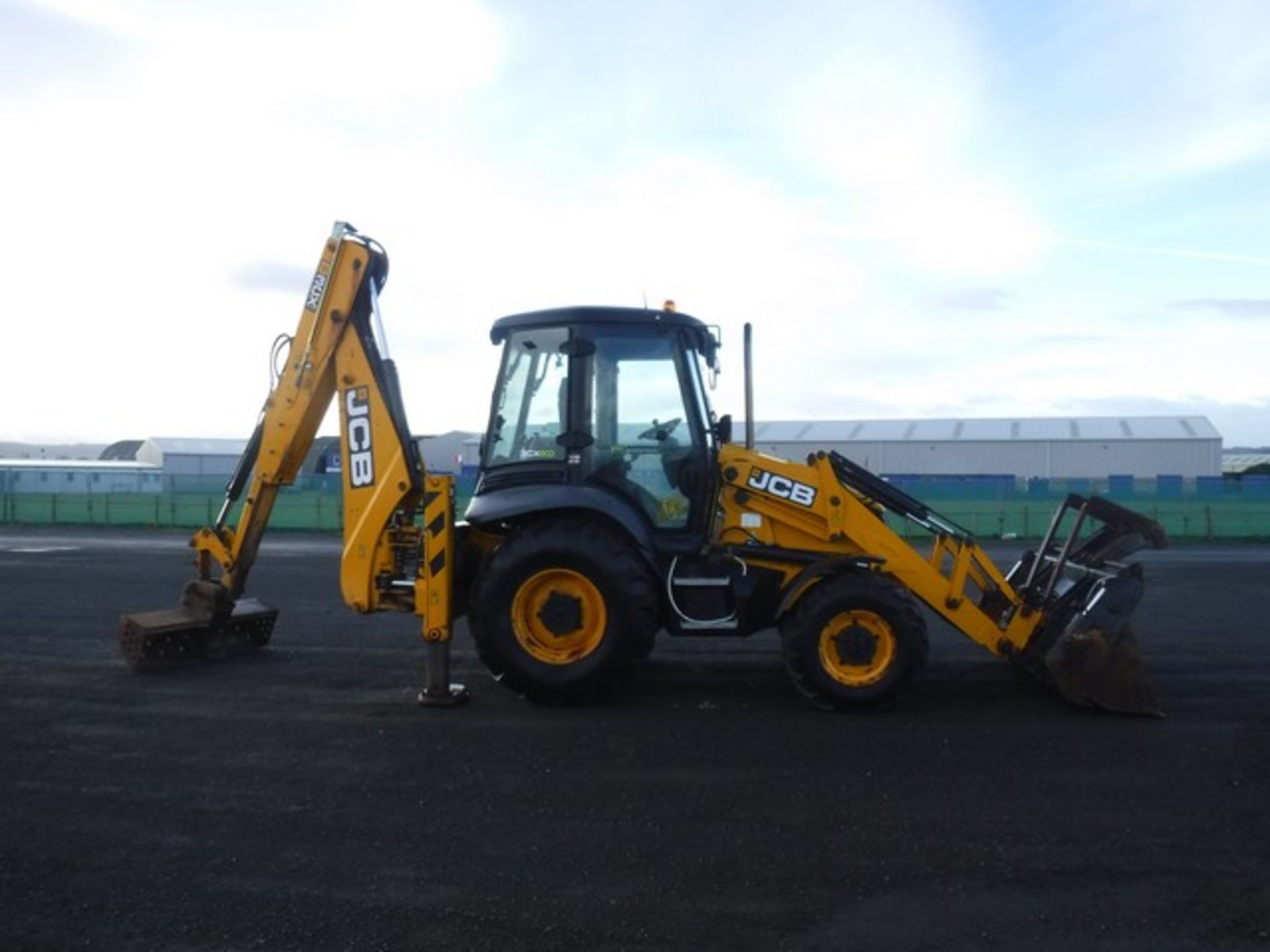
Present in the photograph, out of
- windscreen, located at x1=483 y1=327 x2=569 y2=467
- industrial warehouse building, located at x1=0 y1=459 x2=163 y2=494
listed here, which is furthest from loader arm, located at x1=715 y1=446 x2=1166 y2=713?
industrial warehouse building, located at x1=0 y1=459 x2=163 y2=494

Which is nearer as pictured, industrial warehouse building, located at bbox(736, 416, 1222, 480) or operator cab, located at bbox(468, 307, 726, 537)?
operator cab, located at bbox(468, 307, 726, 537)

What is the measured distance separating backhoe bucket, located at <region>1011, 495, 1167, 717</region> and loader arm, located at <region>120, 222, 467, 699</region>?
4080 mm

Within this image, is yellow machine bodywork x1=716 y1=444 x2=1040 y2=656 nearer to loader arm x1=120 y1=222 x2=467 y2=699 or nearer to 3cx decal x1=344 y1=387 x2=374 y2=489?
loader arm x1=120 y1=222 x2=467 y2=699

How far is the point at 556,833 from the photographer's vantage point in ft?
17.5

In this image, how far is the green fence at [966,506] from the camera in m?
28.8

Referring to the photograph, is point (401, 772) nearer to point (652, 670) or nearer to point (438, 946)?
point (438, 946)

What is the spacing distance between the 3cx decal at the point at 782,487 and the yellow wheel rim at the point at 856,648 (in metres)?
0.87

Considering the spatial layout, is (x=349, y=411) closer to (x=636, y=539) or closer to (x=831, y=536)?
(x=636, y=539)

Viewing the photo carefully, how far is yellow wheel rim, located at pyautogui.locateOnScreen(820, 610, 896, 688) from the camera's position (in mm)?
7559

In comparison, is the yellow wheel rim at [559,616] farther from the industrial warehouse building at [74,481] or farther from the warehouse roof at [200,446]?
the warehouse roof at [200,446]

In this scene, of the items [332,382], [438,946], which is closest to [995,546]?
[332,382]

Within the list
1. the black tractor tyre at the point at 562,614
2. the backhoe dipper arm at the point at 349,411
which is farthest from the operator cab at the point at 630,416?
the backhoe dipper arm at the point at 349,411

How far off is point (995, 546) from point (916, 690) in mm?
17578

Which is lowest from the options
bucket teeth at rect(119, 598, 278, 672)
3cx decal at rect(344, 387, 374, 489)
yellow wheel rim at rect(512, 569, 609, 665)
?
bucket teeth at rect(119, 598, 278, 672)
